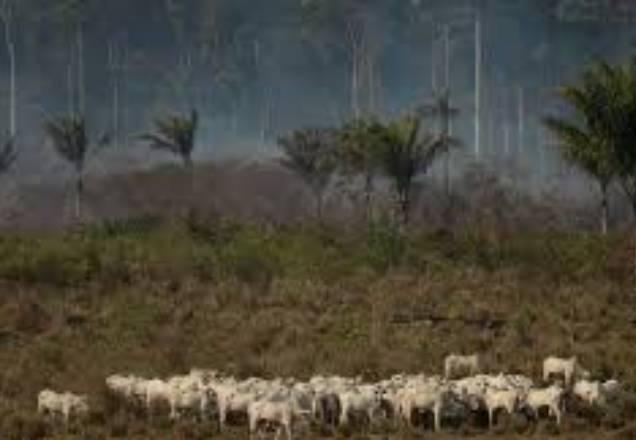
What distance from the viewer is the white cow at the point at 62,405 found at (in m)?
24.7

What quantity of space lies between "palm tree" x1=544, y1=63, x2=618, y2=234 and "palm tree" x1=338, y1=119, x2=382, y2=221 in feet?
33.4

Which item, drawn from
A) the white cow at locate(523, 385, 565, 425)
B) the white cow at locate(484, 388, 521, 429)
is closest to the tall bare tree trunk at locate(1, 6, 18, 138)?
the white cow at locate(484, 388, 521, 429)

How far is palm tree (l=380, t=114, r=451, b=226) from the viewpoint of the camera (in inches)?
2036

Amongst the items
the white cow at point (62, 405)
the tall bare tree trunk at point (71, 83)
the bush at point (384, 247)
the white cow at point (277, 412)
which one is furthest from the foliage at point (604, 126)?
the tall bare tree trunk at point (71, 83)

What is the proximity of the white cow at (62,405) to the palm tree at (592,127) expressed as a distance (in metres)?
21.3

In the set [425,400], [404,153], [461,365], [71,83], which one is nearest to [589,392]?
[425,400]

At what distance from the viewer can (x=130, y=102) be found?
129 metres

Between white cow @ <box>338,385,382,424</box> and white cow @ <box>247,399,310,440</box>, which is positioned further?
white cow @ <box>338,385,382,424</box>

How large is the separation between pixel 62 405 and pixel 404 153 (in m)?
28.8

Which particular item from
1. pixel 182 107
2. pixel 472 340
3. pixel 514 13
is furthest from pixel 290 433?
pixel 514 13

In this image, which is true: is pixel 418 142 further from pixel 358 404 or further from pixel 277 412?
pixel 277 412

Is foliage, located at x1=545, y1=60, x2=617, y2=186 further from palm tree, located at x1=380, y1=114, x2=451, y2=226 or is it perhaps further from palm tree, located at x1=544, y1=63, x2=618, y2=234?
palm tree, located at x1=380, y1=114, x2=451, y2=226

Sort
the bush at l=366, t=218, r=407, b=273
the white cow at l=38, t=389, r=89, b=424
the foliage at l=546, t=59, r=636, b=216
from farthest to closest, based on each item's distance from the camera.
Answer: the bush at l=366, t=218, r=407, b=273, the foliage at l=546, t=59, r=636, b=216, the white cow at l=38, t=389, r=89, b=424

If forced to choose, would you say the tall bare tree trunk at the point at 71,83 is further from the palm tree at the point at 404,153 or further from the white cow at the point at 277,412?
the white cow at the point at 277,412
